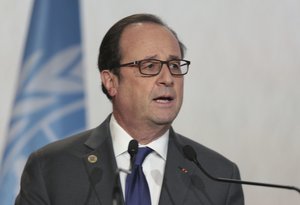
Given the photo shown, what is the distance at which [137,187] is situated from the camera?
2414 millimetres

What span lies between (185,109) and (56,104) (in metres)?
0.80

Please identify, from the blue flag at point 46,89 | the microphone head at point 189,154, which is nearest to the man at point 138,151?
the microphone head at point 189,154

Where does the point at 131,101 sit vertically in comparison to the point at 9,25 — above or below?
below

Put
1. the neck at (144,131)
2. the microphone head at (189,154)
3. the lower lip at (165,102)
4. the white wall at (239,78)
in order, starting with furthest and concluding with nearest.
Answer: the white wall at (239,78), the neck at (144,131), the lower lip at (165,102), the microphone head at (189,154)

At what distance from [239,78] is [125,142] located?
1402 mm

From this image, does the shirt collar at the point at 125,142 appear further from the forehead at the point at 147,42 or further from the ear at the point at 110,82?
the forehead at the point at 147,42

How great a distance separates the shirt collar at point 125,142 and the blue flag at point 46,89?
2.30ft

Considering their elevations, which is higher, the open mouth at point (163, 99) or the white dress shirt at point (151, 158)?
the open mouth at point (163, 99)

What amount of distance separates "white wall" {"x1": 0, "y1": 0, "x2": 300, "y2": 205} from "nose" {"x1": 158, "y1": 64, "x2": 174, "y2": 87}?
113 centimetres

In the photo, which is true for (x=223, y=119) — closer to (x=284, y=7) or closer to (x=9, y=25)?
(x=284, y=7)

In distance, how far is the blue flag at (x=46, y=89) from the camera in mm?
3215

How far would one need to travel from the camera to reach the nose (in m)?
2.47

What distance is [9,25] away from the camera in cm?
341

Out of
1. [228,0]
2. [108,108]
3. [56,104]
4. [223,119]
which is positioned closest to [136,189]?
[56,104]
